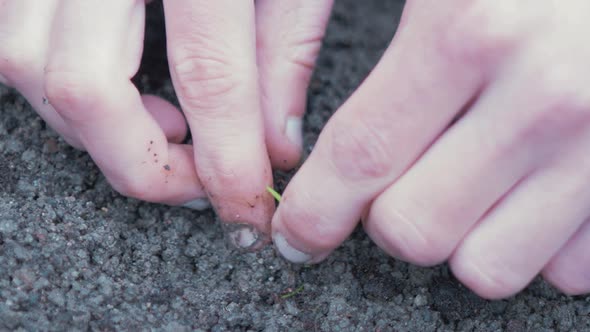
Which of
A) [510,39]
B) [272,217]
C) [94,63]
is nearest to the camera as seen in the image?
[510,39]

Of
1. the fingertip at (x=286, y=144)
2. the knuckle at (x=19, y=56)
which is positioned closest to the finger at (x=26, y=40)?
the knuckle at (x=19, y=56)

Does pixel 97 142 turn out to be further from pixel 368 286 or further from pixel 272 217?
pixel 368 286

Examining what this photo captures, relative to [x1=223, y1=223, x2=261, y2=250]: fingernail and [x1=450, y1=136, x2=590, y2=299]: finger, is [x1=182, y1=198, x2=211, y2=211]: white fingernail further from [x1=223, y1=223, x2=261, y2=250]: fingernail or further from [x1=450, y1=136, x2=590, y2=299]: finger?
[x1=450, y1=136, x2=590, y2=299]: finger

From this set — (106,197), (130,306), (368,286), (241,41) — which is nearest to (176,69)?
(241,41)

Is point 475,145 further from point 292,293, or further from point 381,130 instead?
point 292,293

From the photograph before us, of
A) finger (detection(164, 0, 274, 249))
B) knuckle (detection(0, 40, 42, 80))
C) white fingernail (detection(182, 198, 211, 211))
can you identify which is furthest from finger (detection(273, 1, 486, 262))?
knuckle (detection(0, 40, 42, 80))

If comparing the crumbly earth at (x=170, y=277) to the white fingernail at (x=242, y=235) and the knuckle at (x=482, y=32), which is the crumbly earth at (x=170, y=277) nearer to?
the white fingernail at (x=242, y=235)

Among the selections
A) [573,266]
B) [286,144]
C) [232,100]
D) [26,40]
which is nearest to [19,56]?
[26,40]
